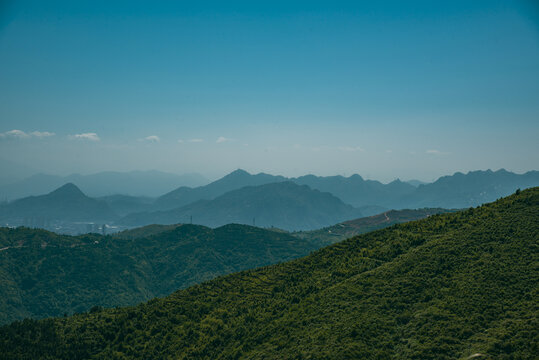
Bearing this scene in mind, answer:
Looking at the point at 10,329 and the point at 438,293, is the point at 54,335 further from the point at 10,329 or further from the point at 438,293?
the point at 438,293

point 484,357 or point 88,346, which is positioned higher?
point 484,357

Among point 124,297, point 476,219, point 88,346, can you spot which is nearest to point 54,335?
point 88,346

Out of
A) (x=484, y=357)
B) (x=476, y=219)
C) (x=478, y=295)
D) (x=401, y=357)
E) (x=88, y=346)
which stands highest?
(x=476, y=219)

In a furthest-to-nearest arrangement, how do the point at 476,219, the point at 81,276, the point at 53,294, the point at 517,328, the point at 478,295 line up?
the point at 81,276 < the point at 53,294 < the point at 476,219 < the point at 478,295 < the point at 517,328

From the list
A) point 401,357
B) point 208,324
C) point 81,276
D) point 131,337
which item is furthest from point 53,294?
point 401,357

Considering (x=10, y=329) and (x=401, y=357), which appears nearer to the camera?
(x=401, y=357)

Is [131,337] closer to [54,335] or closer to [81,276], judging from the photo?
[54,335]

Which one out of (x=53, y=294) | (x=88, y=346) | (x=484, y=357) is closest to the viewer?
(x=484, y=357)
